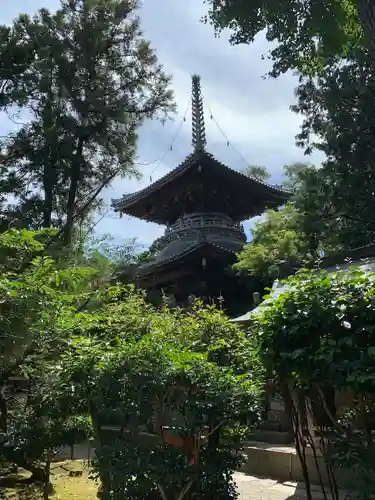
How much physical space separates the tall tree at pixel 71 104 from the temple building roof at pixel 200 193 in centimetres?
319

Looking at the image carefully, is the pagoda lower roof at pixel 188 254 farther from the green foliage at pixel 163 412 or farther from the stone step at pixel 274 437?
the green foliage at pixel 163 412

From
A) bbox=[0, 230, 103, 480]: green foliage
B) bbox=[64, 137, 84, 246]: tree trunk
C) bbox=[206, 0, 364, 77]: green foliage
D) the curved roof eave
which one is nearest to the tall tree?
bbox=[64, 137, 84, 246]: tree trunk

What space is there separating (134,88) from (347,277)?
1385 centimetres

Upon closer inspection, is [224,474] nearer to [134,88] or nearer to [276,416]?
[276,416]

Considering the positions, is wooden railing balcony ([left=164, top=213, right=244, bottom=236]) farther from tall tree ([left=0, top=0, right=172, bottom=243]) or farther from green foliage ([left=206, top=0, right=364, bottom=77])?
green foliage ([left=206, top=0, right=364, bottom=77])

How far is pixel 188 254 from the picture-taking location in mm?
16281

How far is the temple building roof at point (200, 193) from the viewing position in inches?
711

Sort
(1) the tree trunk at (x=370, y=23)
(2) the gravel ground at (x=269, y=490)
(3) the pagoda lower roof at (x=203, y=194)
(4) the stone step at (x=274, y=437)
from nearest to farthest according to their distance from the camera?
(2) the gravel ground at (x=269, y=490) → (1) the tree trunk at (x=370, y=23) → (4) the stone step at (x=274, y=437) → (3) the pagoda lower roof at (x=203, y=194)

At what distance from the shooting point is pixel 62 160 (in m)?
14.6

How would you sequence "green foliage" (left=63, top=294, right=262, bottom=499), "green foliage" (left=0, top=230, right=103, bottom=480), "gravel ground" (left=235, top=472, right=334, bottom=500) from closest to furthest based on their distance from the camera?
1. "green foliage" (left=63, top=294, right=262, bottom=499)
2. "green foliage" (left=0, top=230, right=103, bottom=480)
3. "gravel ground" (left=235, top=472, right=334, bottom=500)

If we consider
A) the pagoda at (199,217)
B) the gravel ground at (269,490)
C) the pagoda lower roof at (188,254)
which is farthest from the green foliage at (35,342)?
the pagoda at (199,217)

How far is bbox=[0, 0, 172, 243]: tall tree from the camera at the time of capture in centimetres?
1418

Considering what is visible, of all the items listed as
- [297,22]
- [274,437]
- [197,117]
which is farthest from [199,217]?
[274,437]

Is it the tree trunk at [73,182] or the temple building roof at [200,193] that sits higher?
the temple building roof at [200,193]
